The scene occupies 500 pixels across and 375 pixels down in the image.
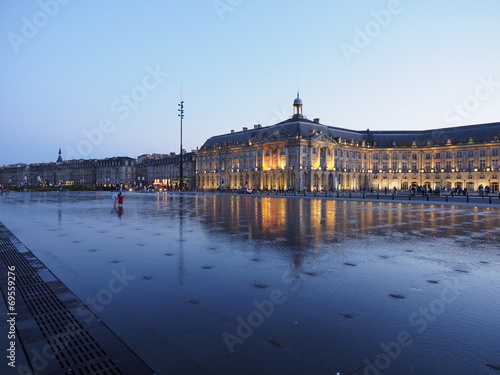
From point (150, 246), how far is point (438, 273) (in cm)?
843

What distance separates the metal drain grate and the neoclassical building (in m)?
81.6

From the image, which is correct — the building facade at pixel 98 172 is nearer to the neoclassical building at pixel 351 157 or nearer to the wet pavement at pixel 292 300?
the neoclassical building at pixel 351 157

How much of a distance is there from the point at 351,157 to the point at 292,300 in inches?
3960

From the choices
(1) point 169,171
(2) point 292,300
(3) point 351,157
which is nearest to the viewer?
(2) point 292,300

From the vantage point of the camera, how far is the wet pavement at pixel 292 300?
4.31m

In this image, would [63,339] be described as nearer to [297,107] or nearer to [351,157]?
[297,107]

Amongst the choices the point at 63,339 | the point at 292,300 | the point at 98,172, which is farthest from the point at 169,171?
the point at 63,339

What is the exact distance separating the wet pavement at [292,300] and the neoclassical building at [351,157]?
253ft

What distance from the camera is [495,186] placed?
88.4 meters

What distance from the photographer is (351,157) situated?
10194 centimetres

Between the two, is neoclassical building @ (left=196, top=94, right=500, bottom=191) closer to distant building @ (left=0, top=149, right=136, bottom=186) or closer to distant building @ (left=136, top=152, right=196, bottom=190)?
distant building @ (left=136, top=152, right=196, bottom=190)

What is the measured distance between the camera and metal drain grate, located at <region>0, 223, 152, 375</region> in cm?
410

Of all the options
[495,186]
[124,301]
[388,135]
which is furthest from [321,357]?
[388,135]

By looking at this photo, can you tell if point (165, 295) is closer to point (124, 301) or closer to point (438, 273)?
point (124, 301)
